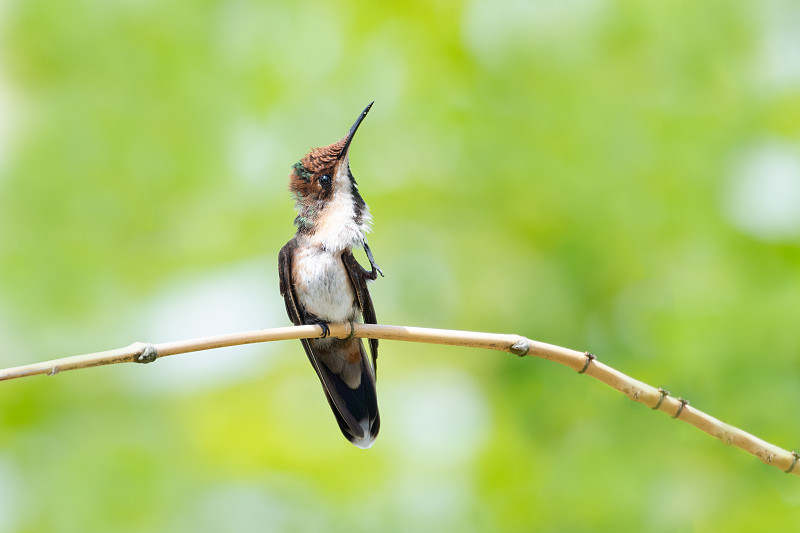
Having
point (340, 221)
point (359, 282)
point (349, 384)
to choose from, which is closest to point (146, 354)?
point (340, 221)

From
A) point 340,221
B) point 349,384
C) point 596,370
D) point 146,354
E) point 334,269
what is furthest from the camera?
point 349,384

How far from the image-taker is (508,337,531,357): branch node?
177cm

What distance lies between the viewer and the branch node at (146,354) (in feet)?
5.17

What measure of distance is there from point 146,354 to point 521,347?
0.83m

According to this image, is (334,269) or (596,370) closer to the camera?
(596,370)

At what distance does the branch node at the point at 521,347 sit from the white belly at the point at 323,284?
1.14 metres

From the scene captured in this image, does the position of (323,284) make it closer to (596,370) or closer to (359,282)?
(359,282)

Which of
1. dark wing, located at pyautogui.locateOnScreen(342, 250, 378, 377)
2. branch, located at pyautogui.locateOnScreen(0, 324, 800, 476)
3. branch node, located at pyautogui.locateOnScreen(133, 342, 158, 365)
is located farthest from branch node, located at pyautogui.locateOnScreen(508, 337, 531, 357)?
dark wing, located at pyautogui.locateOnScreen(342, 250, 378, 377)

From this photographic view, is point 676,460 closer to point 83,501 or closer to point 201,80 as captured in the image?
point 83,501

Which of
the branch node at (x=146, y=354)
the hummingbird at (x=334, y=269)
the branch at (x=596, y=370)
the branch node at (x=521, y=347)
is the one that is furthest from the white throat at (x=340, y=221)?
the branch node at (x=146, y=354)

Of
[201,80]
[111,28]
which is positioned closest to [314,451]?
[201,80]

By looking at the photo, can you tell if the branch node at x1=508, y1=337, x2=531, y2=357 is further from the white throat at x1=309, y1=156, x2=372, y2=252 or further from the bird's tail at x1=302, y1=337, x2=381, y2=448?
the bird's tail at x1=302, y1=337, x2=381, y2=448

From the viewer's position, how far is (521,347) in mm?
1774

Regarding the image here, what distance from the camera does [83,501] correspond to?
470 cm
